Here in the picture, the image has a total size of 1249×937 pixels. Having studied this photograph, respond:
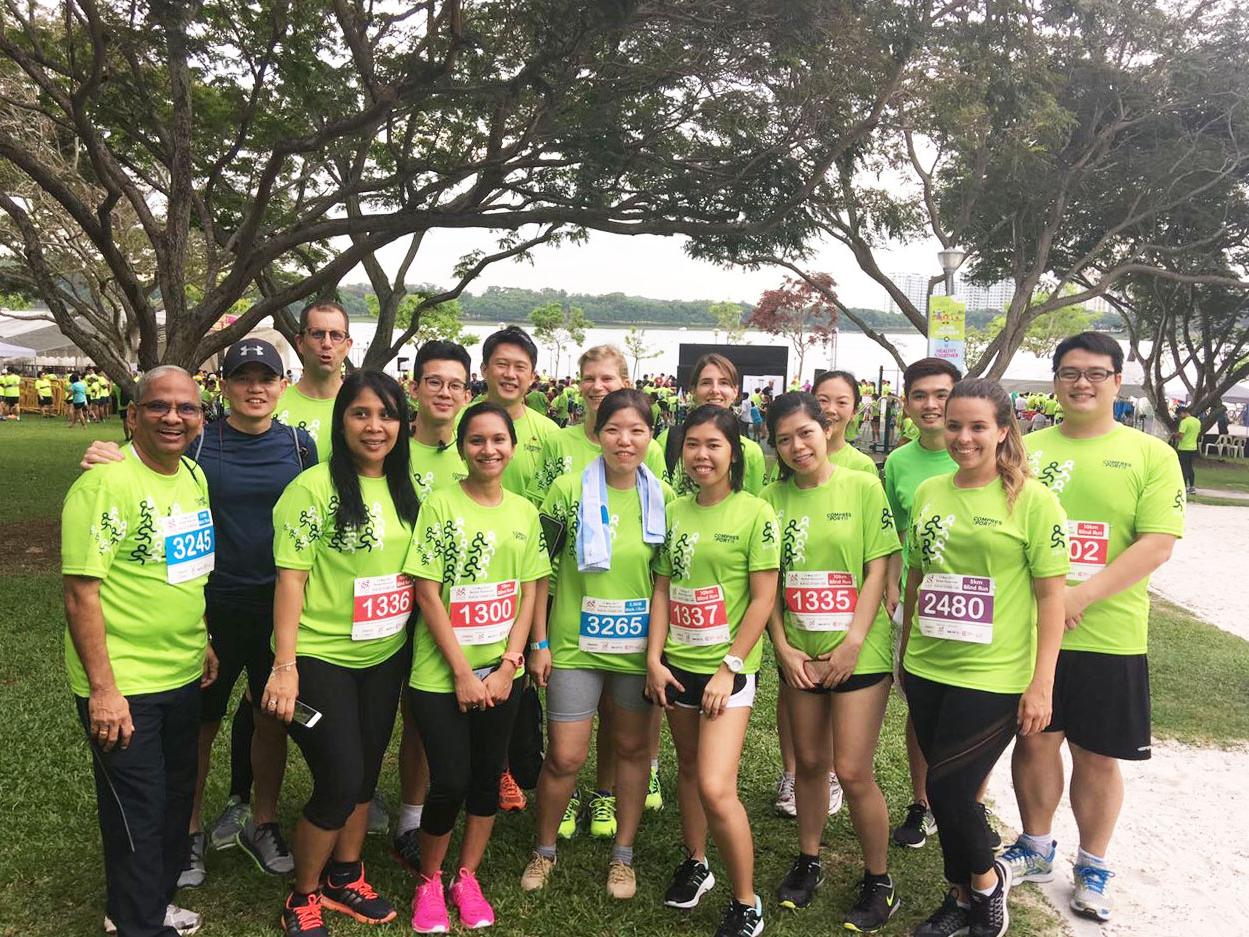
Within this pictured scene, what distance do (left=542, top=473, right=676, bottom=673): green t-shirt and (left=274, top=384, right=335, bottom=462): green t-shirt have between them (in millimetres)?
1072

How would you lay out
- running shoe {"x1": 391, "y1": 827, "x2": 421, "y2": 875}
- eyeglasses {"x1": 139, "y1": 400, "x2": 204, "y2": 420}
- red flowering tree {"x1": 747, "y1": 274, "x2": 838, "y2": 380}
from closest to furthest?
eyeglasses {"x1": 139, "y1": 400, "x2": 204, "y2": 420} → running shoe {"x1": 391, "y1": 827, "x2": 421, "y2": 875} → red flowering tree {"x1": 747, "y1": 274, "x2": 838, "y2": 380}

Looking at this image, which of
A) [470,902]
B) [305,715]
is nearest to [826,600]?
[470,902]

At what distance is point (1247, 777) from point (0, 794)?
582cm

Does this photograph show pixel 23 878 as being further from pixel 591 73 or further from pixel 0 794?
pixel 591 73

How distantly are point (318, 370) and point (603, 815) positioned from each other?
2.16 meters

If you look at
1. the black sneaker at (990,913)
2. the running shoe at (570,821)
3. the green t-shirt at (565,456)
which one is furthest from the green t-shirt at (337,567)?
the black sneaker at (990,913)

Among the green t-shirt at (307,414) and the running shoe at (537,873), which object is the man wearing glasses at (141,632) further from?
the running shoe at (537,873)

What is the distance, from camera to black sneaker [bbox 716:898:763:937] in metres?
2.90

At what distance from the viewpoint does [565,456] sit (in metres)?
3.68

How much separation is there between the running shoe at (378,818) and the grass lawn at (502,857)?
0.07 meters

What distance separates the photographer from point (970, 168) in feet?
49.2

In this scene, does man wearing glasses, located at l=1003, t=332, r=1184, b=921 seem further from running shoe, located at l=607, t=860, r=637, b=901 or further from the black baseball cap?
the black baseball cap

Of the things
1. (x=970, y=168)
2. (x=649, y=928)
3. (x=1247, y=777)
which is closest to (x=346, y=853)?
(x=649, y=928)

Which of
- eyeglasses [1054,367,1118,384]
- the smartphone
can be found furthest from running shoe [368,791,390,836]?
eyeglasses [1054,367,1118,384]
